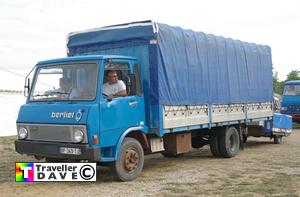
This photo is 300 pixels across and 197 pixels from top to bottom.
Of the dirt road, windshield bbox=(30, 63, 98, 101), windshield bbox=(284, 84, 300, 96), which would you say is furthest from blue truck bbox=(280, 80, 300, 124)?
windshield bbox=(30, 63, 98, 101)

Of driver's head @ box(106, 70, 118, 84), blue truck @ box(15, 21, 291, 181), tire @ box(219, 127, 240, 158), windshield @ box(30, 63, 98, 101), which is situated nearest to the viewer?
blue truck @ box(15, 21, 291, 181)

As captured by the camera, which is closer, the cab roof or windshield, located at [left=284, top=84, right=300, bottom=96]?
the cab roof

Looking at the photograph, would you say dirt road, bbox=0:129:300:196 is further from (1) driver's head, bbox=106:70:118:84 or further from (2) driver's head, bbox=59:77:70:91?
(1) driver's head, bbox=106:70:118:84

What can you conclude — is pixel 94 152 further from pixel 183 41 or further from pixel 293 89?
pixel 293 89

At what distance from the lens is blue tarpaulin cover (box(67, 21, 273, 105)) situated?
9.28 metres

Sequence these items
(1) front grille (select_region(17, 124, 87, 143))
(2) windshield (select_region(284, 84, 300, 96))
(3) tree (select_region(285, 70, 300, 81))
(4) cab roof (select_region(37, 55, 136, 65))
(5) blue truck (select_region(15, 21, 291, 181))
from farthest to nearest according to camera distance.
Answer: (3) tree (select_region(285, 70, 300, 81)) < (2) windshield (select_region(284, 84, 300, 96)) < (4) cab roof (select_region(37, 55, 136, 65)) < (5) blue truck (select_region(15, 21, 291, 181)) < (1) front grille (select_region(17, 124, 87, 143))

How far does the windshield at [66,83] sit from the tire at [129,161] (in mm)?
1263

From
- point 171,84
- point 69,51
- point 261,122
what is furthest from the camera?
point 261,122

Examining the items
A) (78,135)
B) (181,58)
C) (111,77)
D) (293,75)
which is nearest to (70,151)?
(78,135)

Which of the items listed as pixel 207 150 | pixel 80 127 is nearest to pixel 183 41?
pixel 80 127

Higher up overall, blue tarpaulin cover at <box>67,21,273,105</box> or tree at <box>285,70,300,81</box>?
tree at <box>285,70,300,81</box>

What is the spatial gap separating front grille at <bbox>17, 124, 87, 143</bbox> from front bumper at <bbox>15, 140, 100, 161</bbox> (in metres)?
0.09

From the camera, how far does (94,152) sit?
306 inches

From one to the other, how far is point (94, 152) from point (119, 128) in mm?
842
